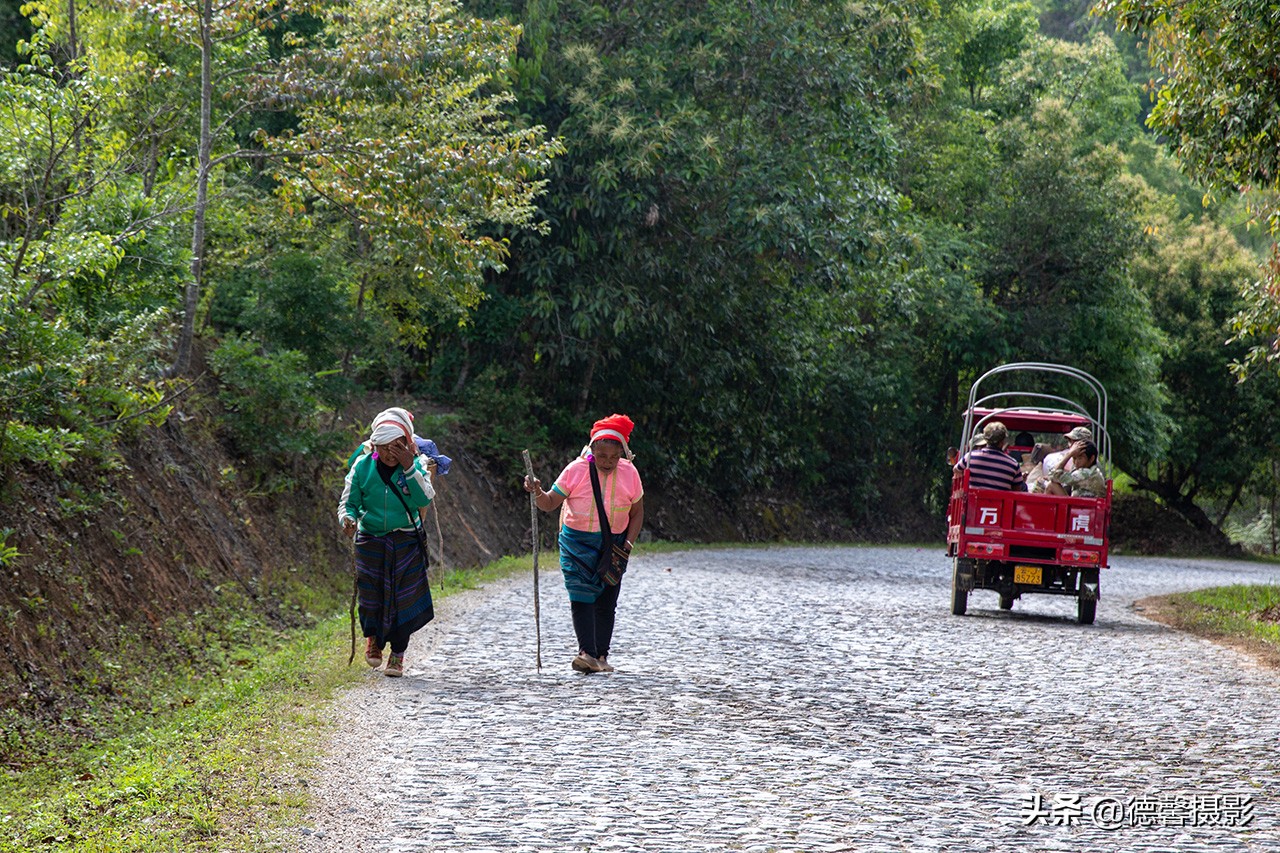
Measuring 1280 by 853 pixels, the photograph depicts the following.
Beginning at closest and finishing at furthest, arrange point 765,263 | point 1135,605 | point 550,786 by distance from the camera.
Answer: point 550,786 → point 1135,605 → point 765,263

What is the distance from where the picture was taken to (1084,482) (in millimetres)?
15438

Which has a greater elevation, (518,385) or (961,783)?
(518,385)

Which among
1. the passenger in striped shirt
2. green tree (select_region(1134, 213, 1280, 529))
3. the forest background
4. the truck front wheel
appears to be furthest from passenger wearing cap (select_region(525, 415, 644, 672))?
green tree (select_region(1134, 213, 1280, 529))

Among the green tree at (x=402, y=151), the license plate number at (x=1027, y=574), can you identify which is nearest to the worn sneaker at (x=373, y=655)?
the green tree at (x=402, y=151)

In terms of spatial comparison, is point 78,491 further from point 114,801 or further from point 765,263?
point 765,263

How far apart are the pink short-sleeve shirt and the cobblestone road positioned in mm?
1091

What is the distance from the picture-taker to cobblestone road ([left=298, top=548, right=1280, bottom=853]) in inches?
244

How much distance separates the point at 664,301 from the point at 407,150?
1059 centimetres

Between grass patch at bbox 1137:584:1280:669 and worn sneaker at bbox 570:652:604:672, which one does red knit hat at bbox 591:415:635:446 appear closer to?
worn sneaker at bbox 570:652:604:672

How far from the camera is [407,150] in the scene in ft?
53.9

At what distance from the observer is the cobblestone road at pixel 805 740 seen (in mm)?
6191

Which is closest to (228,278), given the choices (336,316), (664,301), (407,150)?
(336,316)

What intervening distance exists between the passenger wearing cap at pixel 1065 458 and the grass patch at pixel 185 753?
25.7ft

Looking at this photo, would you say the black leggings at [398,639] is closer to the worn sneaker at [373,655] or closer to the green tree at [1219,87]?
the worn sneaker at [373,655]
